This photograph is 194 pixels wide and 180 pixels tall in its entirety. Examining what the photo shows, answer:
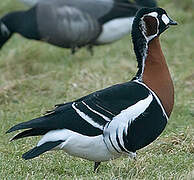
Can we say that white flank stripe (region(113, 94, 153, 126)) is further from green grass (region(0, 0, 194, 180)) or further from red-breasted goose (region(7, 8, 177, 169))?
green grass (region(0, 0, 194, 180))

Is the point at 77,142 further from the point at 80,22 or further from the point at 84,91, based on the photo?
the point at 80,22

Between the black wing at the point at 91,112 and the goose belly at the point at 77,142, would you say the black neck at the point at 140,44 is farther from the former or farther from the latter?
the goose belly at the point at 77,142

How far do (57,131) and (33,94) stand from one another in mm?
2909

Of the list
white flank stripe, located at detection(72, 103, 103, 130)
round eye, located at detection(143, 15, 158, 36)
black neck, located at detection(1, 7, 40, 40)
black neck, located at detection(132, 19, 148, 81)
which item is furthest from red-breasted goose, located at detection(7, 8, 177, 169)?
black neck, located at detection(1, 7, 40, 40)

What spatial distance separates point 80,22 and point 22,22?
812 mm

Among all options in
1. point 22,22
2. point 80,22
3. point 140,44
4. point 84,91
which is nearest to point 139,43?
point 140,44

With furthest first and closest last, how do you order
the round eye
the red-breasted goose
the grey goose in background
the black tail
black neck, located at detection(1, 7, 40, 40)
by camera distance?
1. black neck, located at detection(1, 7, 40, 40)
2. the grey goose in background
3. the round eye
4. the red-breasted goose
5. the black tail

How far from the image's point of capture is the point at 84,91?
671cm

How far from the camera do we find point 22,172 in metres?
4.13

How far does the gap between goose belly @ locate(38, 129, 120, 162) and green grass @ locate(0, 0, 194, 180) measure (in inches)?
5.9

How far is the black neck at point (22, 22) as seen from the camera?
8859 mm

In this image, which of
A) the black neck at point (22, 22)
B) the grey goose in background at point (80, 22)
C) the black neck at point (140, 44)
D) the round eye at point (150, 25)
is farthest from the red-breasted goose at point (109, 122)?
the black neck at point (22, 22)

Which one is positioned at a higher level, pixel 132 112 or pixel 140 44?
pixel 140 44

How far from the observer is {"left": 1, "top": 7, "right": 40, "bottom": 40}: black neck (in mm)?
8859
